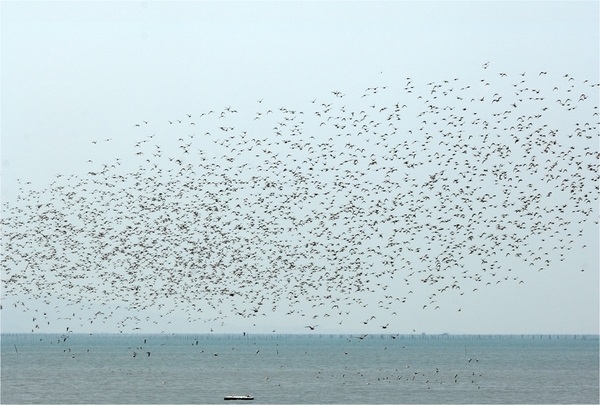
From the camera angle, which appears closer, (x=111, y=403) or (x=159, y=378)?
(x=111, y=403)

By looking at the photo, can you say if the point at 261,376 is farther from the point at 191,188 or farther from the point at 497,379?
the point at 191,188

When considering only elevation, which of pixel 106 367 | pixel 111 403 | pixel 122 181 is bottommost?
pixel 111 403

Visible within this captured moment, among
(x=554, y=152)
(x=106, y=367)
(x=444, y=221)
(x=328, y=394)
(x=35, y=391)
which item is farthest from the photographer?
(x=106, y=367)

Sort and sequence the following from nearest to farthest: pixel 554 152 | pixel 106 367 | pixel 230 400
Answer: pixel 554 152 < pixel 230 400 < pixel 106 367

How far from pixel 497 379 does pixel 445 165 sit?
7248cm

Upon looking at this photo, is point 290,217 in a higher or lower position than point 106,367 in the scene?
lower

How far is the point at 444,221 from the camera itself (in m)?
52.8

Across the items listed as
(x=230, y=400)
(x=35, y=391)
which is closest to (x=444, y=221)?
(x=230, y=400)

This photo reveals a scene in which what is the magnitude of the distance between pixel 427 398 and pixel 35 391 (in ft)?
116

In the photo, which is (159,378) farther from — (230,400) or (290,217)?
(290,217)

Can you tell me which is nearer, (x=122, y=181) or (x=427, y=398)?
(x=122, y=181)

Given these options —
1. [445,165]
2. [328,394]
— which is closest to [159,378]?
[328,394]

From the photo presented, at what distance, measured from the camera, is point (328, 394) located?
89250mm

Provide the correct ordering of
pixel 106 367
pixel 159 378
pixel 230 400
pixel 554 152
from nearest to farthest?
pixel 554 152 → pixel 230 400 → pixel 159 378 → pixel 106 367
